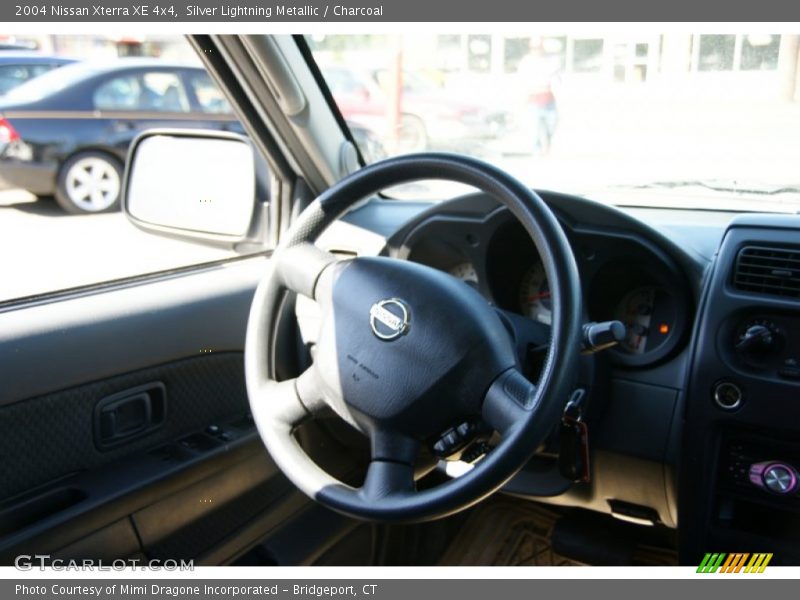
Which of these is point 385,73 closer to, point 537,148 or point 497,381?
point 537,148

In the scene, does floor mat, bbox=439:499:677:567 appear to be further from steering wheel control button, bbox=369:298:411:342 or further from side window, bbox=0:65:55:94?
side window, bbox=0:65:55:94

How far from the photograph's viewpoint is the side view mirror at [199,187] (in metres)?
2.51

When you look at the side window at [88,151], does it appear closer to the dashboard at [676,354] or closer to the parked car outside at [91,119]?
the parked car outside at [91,119]

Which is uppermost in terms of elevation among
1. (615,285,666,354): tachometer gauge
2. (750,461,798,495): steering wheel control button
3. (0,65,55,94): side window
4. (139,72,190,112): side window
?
(0,65,55,94): side window

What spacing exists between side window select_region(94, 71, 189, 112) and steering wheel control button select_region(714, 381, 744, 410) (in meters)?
1.79

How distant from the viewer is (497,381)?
4.57ft

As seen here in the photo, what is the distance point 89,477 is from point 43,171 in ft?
3.27

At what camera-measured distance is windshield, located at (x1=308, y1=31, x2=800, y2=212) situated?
2084 millimetres

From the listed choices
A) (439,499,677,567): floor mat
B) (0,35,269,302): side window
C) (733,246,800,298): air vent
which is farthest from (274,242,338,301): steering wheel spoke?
(439,499,677,567): floor mat

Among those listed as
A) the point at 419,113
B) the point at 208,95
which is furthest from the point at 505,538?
the point at 208,95

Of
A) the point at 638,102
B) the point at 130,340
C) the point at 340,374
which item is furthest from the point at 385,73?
the point at 340,374

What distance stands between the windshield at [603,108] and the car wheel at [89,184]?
0.76 m

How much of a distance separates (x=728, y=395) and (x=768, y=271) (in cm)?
29

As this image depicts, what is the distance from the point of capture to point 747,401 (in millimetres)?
1732
